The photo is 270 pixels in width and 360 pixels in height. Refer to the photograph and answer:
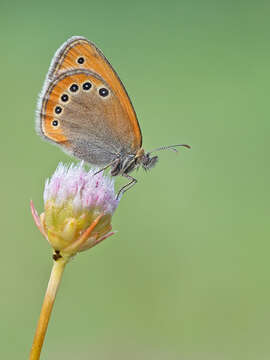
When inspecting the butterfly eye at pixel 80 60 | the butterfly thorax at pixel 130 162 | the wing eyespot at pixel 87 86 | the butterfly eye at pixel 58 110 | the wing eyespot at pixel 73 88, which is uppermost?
the butterfly eye at pixel 80 60

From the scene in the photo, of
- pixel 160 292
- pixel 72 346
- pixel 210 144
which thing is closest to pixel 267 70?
pixel 210 144

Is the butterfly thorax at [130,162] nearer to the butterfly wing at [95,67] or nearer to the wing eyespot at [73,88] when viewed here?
the butterfly wing at [95,67]

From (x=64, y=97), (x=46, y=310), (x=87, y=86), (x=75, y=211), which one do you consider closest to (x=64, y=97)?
(x=64, y=97)

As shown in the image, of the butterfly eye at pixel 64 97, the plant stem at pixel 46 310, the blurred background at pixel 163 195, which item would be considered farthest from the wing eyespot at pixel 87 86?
the blurred background at pixel 163 195

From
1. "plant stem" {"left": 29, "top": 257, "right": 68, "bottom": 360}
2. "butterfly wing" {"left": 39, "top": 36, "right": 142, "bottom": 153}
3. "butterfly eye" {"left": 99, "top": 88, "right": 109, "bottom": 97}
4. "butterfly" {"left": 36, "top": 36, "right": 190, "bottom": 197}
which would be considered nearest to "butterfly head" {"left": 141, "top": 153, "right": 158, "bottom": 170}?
"butterfly" {"left": 36, "top": 36, "right": 190, "bottom": 197}

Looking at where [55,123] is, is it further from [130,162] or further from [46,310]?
[46,310]

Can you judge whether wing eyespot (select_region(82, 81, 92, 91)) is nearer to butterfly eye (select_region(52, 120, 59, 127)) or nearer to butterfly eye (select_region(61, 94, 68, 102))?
butterfly eye (select_region(61, 94, 68, 102))
